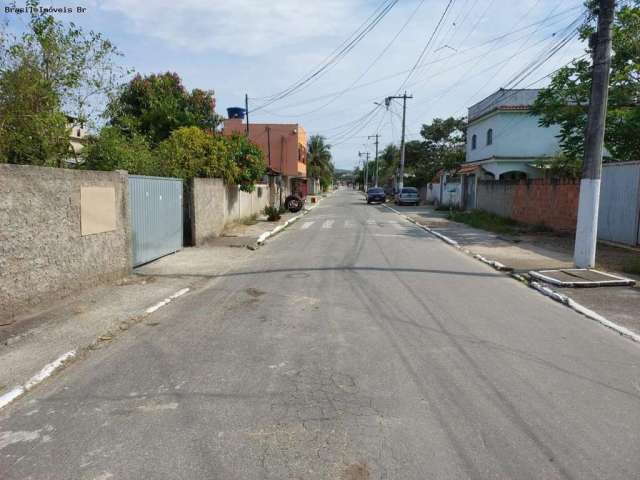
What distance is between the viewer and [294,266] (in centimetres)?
1112

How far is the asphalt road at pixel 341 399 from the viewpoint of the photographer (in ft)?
10.7

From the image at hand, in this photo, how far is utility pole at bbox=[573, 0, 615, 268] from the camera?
10328 mm

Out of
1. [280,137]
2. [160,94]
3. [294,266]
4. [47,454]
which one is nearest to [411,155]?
[280,137]

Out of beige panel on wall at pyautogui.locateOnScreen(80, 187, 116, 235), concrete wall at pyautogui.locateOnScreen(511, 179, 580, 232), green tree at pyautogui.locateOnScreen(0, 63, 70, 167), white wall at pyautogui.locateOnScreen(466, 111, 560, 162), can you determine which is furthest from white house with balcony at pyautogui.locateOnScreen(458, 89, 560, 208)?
green tree at pyautogui.locateOnScreen(0, 63, 70, 167)

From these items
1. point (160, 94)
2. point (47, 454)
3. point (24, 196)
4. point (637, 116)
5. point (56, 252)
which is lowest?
point (47, 454)

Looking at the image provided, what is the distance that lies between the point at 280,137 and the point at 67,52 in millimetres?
37033

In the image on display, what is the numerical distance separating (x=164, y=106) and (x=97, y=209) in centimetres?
1685

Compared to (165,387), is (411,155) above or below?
above

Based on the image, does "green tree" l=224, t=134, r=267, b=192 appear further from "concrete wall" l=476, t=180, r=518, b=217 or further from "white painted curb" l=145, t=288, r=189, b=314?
"concrete wall" l=476, t=180, r=518, b=217

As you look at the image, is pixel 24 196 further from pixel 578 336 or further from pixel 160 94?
pixel 160 94

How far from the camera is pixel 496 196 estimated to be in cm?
2597

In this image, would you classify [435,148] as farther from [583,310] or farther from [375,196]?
[583,310]

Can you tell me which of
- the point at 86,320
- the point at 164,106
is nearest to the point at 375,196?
the point at 164,106

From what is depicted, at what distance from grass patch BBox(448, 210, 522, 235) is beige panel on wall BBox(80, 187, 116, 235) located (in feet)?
47.5
